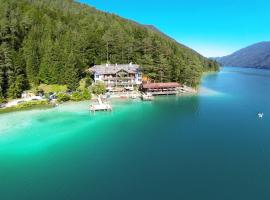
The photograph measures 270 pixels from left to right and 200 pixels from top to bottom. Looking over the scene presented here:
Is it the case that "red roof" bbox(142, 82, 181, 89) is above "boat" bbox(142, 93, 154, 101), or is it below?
above

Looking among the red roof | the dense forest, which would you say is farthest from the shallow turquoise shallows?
the red roof

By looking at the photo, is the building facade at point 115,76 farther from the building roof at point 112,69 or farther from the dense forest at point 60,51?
the dense forest at point 60,51

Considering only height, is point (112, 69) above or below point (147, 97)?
above

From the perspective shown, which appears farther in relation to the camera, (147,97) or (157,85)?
(157,85)

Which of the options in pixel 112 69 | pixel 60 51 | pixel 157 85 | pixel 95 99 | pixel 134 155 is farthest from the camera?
pixel 112 69

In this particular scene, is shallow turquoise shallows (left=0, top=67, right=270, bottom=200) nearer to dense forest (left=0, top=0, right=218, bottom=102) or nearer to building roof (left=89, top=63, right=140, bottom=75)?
dense forest (left=0, top=0, right=218, bottom=102)

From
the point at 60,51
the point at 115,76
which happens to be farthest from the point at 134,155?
the point at 60,51

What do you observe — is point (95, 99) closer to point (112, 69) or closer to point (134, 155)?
point (112, 69)

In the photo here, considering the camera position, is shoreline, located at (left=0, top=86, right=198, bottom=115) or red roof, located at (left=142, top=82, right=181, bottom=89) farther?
red roof, located at (left=142, top=82, right=181, bottom=89)
